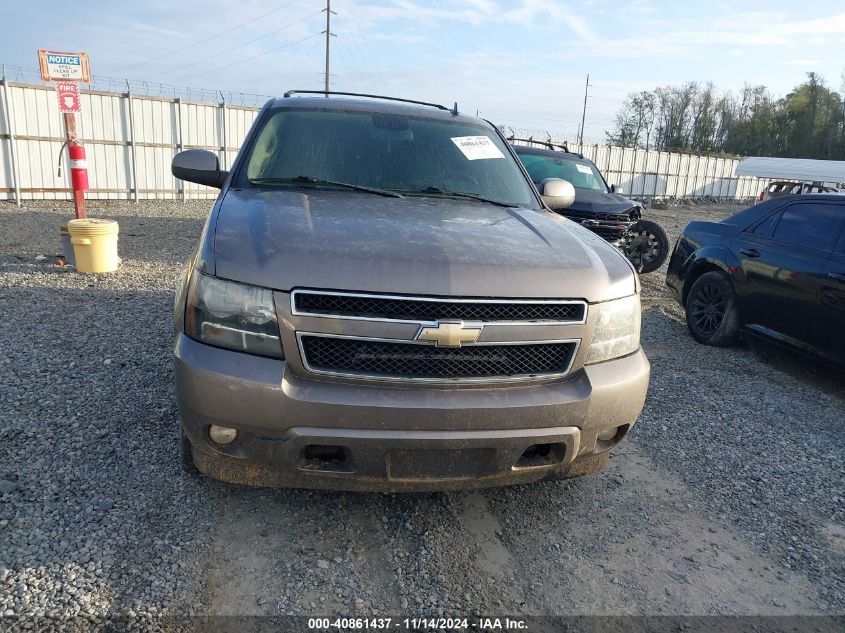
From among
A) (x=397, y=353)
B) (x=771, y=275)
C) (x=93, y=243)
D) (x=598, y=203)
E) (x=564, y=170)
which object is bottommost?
(x=93, y=243)

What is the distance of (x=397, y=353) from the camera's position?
2309 millimetres

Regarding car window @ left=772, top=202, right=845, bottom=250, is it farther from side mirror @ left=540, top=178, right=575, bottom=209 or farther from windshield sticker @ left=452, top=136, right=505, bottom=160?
windshield sticker @ left=452, top=136, right=505, bottom=160

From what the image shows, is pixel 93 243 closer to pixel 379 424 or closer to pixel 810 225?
pixel 379 424

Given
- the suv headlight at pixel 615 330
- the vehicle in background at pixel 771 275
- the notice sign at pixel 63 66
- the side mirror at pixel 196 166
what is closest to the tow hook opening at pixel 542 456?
the suv headlight at pixel 615 330

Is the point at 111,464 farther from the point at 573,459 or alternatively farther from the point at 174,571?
the point at 573,459

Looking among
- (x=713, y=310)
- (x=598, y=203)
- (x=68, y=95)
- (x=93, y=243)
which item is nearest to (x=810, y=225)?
(x=713, y=310)

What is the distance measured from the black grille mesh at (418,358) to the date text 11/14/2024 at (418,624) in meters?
0.89

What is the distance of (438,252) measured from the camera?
7.95 ft

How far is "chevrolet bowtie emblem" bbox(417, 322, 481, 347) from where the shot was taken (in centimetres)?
226

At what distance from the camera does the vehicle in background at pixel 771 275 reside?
16.1ft

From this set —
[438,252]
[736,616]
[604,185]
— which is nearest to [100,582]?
[438,252]

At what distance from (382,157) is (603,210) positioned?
582 cm

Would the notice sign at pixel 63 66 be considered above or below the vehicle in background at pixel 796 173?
above

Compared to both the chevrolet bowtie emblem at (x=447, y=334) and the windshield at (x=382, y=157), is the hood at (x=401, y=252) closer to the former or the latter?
the chevrolet bowtie emblem at (x=447, y=334)
